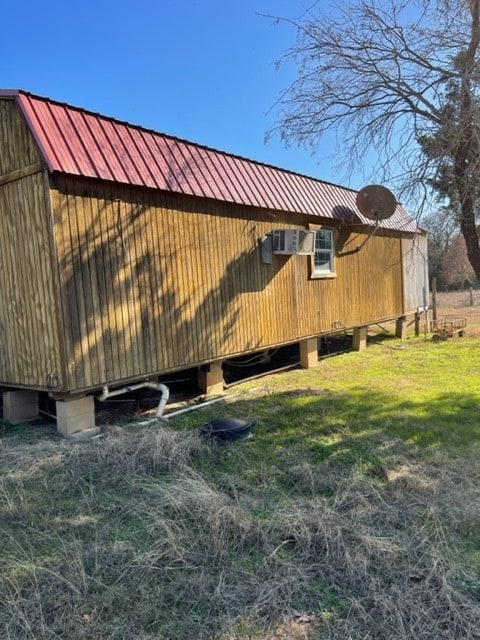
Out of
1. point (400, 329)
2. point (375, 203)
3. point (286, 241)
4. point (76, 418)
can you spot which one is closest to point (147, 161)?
point (286, 241)

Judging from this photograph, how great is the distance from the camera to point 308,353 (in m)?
9.60

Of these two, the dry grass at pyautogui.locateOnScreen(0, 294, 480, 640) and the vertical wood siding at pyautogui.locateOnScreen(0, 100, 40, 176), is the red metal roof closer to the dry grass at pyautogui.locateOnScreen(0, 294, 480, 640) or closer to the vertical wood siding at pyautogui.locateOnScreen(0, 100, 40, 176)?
the vertical wood siding at pyautogui.locateOnScreen(0, 100, 40, 176)

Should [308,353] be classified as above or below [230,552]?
above

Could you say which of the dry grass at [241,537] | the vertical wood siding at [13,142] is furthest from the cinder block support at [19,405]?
the vertical wood siding at [13,142]

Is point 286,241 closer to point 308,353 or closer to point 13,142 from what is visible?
point 308,353

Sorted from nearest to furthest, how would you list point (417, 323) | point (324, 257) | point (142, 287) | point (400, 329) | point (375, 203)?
point (142, 287), point (324, 257), point (375, 203), point (400, 329), point (417, 323)

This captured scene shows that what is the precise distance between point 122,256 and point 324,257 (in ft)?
17.6

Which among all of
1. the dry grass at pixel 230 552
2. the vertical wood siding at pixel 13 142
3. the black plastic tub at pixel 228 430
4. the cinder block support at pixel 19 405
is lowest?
the dry grass at pixel 230 552

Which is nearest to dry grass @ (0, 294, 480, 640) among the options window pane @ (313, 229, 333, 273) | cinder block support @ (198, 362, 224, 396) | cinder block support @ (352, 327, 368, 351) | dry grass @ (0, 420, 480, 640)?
dry grass @ (0, 420, 480, 640)

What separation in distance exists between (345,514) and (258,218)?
18.4ft

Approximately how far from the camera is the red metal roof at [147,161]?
4.97 meters

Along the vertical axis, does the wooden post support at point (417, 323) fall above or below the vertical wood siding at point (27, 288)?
below

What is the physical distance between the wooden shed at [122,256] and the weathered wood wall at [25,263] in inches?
0.8

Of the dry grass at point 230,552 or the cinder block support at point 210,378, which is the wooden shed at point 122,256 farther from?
the dry grass at point 230,552
